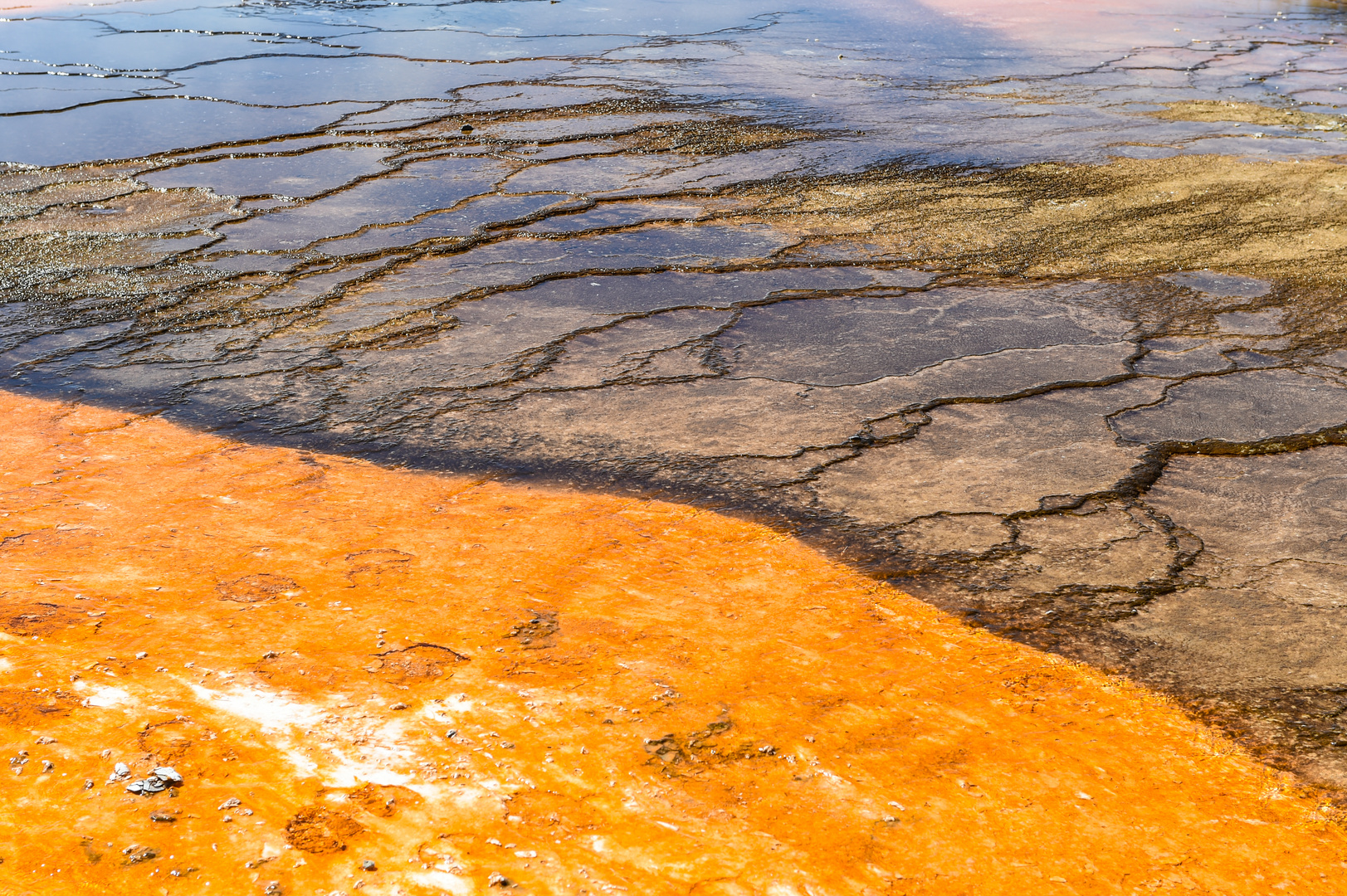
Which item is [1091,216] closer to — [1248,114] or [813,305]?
[813,305]

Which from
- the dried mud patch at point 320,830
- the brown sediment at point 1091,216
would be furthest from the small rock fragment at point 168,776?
the brown sediment at point 1091,216

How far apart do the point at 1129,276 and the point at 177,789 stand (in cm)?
459

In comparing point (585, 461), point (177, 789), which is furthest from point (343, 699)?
point (585, 461)

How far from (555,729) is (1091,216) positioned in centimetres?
489

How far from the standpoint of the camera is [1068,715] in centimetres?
223

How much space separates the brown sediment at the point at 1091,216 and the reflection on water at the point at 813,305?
0.11ft

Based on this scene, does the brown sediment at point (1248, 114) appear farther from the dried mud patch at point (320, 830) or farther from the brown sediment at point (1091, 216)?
the dried mud patch at point (320, 830)

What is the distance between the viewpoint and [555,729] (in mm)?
2105

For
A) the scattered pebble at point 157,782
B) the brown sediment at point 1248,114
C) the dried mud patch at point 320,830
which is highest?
the brown sediment at point 1248,114

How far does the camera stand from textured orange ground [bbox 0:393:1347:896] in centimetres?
176

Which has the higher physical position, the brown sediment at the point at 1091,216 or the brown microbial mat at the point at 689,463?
the brown sediment at the point at 1091,216

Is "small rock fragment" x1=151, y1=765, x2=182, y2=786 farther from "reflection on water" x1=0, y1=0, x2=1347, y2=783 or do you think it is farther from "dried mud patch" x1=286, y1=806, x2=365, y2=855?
"reflection on water" x1=0, y1=0, x2=1347, y2=783

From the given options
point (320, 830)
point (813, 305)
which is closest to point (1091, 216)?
point (813, 305)

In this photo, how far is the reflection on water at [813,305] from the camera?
290 centimetres
